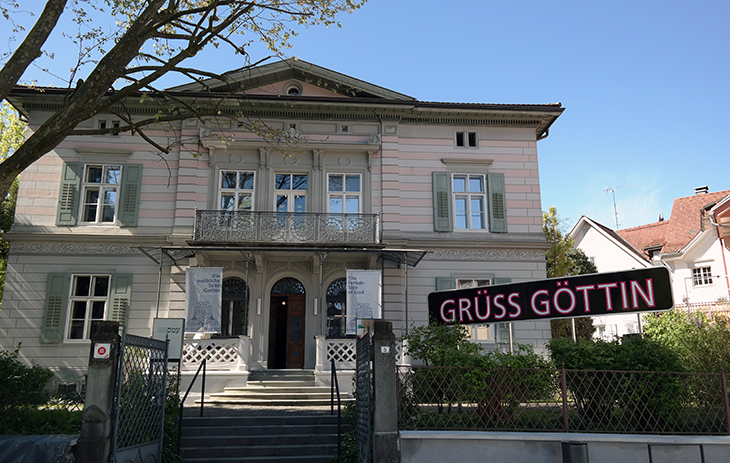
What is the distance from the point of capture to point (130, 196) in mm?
16922

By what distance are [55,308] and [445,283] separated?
11762 millimetres

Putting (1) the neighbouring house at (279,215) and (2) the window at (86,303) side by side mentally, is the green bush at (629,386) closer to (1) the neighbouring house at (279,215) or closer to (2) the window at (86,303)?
(1) the neighbouring house at (279,215)

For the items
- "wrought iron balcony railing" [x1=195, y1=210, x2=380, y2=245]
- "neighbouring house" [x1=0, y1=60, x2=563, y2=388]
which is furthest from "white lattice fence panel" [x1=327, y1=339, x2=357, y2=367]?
"wrought iron balcony railing" [x1=195, y1=210, x2=380, y2=245]

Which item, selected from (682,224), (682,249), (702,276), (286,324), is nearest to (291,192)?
(286,324)

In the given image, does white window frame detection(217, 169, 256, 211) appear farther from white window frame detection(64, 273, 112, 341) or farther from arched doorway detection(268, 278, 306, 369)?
white window frame detection(64, 273, 112, 341)

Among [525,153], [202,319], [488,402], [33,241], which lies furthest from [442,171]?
[33,241]

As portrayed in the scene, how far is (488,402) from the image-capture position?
822 cm

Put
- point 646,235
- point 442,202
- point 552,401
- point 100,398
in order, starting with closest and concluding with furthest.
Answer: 1. point 100,398
2. point 552,401
3. point 442,202
4. point 646,235

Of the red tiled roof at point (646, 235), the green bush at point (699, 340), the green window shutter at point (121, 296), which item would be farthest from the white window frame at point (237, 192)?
the red tiled roof at point (646, 235)

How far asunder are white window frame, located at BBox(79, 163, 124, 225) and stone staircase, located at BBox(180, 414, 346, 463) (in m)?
9.00

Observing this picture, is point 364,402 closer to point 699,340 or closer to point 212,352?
point 699,340

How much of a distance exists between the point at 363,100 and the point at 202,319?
8.47 meters

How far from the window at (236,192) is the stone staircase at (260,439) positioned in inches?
324

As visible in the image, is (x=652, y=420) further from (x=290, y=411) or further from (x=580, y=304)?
(x=290, y=411)
